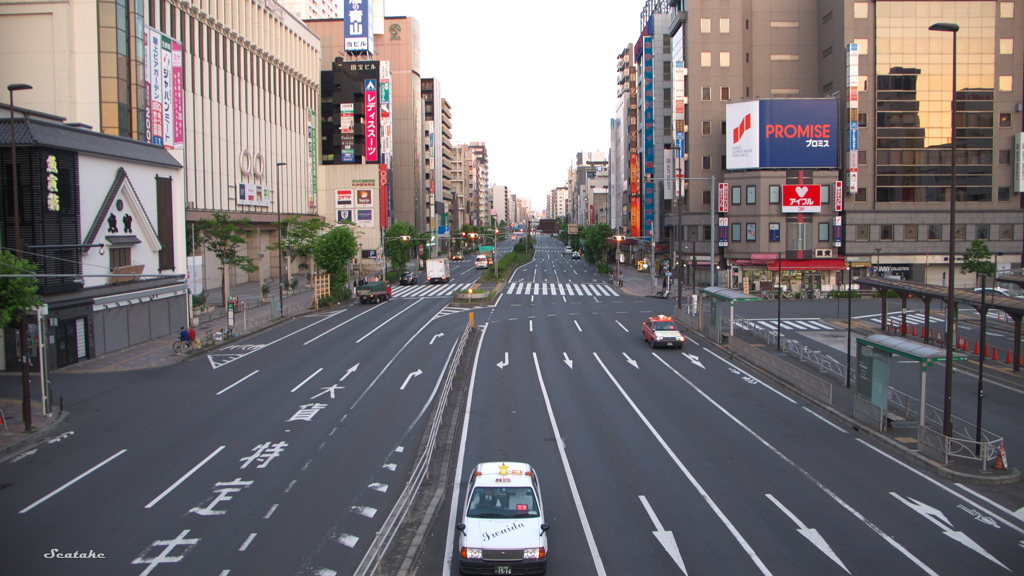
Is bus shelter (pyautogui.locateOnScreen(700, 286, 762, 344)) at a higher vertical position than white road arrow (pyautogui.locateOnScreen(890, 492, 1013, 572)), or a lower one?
higher

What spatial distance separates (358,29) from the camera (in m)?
105

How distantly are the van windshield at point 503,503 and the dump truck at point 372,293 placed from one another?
4920cm

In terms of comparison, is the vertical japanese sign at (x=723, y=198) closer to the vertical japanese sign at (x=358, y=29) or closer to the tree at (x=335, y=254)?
the tree at (x=335, y=254)

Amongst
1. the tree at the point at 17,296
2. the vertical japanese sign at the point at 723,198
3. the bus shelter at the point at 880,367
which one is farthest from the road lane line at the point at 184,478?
the vertical japanese sign at the point at 723,198

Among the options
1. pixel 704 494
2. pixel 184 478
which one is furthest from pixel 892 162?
pixel 184 478

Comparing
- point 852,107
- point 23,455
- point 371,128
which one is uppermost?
point 371,128

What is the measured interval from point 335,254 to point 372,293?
16.6 ft

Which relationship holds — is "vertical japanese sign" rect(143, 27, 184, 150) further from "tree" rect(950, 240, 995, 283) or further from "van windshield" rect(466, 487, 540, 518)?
"tree" rect(950, 240, 995, 283)

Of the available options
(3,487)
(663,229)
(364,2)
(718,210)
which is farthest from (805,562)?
(364,2)

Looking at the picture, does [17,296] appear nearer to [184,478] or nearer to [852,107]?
[184,478]

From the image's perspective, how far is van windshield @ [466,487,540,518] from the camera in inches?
474

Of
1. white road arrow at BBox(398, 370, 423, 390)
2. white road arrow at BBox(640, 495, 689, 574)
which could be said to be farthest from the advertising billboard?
white road arrow at BBox(640, 495, 689, 574)

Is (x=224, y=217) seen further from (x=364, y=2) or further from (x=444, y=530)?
(x=364, y=2)

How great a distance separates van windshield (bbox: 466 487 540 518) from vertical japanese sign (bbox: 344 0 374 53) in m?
103
